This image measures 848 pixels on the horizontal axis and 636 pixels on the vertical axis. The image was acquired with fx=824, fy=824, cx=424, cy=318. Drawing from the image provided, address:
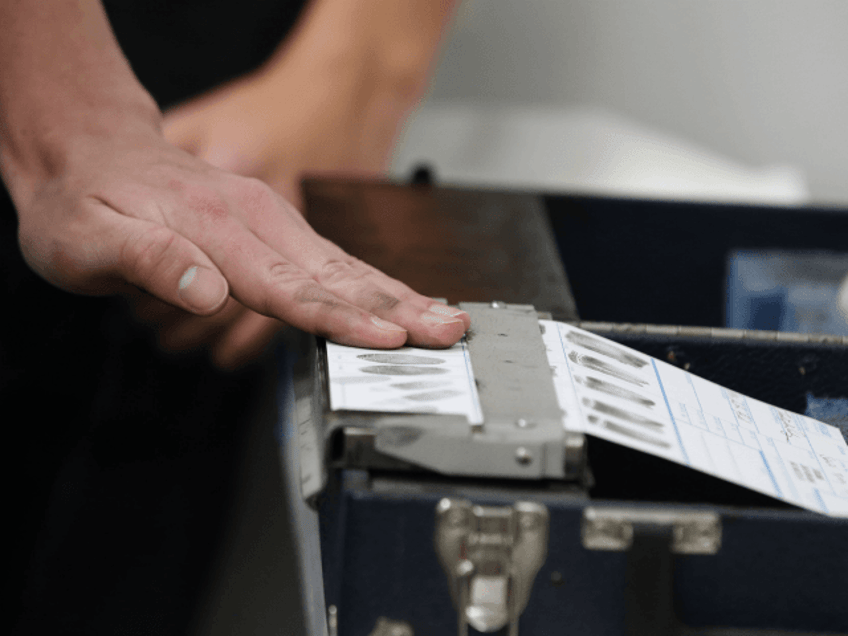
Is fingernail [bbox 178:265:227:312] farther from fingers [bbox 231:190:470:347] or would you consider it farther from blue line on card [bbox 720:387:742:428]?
blue line on card [bbox 720:387:742:428]

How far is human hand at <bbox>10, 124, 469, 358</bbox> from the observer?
45cm

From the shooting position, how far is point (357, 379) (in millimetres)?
401

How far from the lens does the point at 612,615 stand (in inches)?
14.6

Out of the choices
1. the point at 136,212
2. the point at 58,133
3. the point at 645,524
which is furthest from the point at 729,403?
the point at 58,133

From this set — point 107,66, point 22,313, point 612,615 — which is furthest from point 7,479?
point 612,615

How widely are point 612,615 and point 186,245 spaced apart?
321 millimetres

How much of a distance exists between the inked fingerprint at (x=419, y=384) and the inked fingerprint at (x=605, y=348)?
105 millimetres

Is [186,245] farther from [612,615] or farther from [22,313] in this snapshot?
[22,313]

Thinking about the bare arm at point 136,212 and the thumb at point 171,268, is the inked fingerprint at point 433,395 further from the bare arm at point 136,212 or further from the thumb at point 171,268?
the thumb at point 171,268

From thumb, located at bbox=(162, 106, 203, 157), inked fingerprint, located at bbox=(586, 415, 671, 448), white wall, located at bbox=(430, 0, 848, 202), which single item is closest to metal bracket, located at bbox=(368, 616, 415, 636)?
inked fingerprint, located at bbox=(586, 415, 671, 448)

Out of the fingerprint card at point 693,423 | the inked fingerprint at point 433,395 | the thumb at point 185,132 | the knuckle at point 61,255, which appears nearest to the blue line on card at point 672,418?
the fingerprint card at point 693,423

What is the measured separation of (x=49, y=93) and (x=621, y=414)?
49 centimetres

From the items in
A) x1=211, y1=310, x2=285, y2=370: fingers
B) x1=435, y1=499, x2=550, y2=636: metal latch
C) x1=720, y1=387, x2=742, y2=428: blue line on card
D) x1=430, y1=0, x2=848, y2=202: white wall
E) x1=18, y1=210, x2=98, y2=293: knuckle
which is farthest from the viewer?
x1=430, y1=0, x2=848, y2=202: white wall

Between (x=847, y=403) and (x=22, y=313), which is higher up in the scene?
(x=847, y=403)
